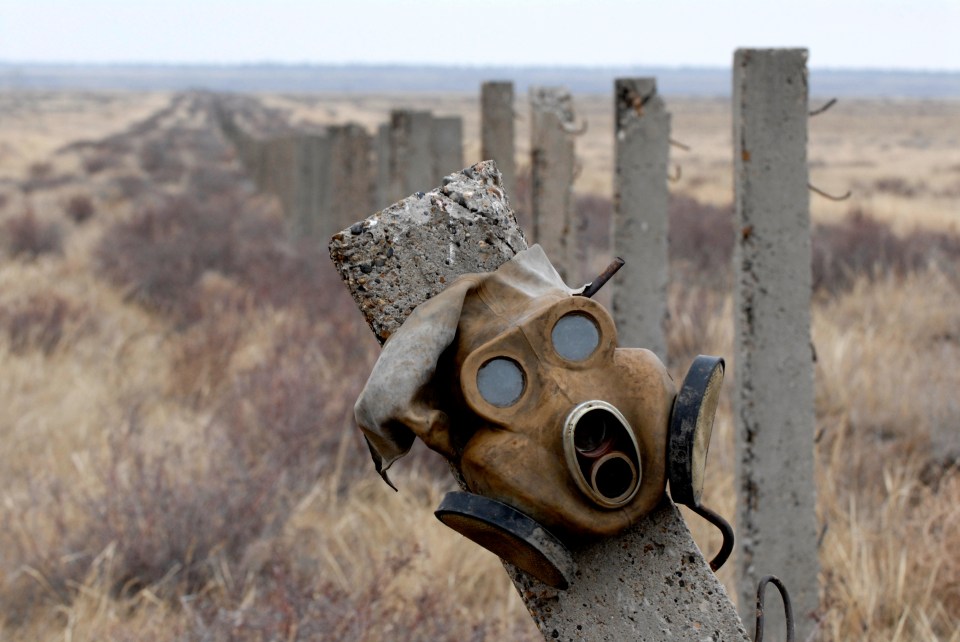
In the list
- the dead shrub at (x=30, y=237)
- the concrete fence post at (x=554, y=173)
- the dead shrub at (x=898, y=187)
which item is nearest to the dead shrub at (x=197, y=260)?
the dead shrub at (x=30, y=237)

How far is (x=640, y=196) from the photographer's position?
454 cm

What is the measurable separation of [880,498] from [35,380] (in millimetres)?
5102

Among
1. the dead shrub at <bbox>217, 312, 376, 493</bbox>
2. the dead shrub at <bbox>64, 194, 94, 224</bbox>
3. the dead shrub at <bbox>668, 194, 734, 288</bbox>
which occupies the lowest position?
the dead shrub at <bbox>64, 194, 94, 224</bbox>

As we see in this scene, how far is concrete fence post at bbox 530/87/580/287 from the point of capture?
5352mm

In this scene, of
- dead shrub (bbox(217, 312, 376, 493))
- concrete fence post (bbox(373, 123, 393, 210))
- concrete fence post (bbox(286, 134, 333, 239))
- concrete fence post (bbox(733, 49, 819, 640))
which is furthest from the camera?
concrete fence post (bbox(286, 134, 333, 239))

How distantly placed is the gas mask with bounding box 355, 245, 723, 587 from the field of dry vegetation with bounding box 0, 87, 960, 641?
1.79 metres

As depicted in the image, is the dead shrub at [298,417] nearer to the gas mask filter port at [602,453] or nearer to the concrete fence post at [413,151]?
the concrete fence post at [413,151]

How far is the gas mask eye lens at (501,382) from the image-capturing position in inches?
40.1

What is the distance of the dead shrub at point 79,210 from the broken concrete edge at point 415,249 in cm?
1834

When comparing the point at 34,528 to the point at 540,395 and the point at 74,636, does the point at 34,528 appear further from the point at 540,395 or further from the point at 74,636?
the point at 540,395

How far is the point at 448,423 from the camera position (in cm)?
105

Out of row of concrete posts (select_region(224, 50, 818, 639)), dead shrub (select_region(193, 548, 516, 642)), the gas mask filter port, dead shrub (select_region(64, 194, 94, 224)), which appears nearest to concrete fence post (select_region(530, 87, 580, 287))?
row of concrete posts (select_region(224, 50, 818, 639))

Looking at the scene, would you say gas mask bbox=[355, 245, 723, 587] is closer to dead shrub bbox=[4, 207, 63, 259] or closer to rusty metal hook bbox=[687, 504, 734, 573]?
rusty metal hook bbox=[687, 504, 734, 573]

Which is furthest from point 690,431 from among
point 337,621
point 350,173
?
point 350,173
